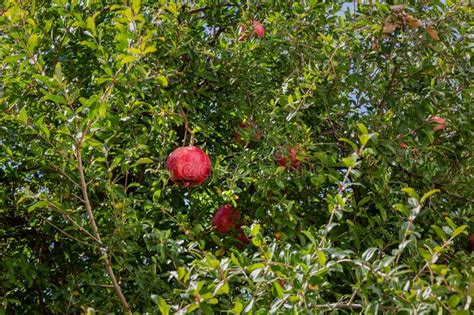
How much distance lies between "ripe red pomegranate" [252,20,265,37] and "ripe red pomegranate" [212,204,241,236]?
0.66m

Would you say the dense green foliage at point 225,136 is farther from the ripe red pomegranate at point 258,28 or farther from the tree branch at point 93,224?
the tree branch at point 93,224

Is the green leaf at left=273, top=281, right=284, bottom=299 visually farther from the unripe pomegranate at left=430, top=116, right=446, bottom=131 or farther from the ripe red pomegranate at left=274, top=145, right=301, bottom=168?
the unripe pomegranate at left=430, top=116, right=446, bottom=131

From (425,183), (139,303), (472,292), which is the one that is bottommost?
(139,303)

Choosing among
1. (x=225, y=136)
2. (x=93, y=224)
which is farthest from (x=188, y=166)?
(x=225, y=136)

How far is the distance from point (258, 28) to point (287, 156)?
58 cm

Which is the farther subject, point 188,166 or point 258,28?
point 258,28

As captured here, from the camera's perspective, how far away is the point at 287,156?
2869 mm

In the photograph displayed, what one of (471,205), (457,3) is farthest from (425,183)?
(457,3)

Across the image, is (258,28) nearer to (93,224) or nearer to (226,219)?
(226,219)

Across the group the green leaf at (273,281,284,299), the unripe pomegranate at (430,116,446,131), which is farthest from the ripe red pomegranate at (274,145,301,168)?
the green leaf at (273,281,284,299)

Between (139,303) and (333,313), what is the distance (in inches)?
39.1

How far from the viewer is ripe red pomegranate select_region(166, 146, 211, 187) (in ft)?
8.98

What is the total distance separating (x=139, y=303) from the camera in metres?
2.87

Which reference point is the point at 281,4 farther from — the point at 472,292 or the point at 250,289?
the point at 472,292
